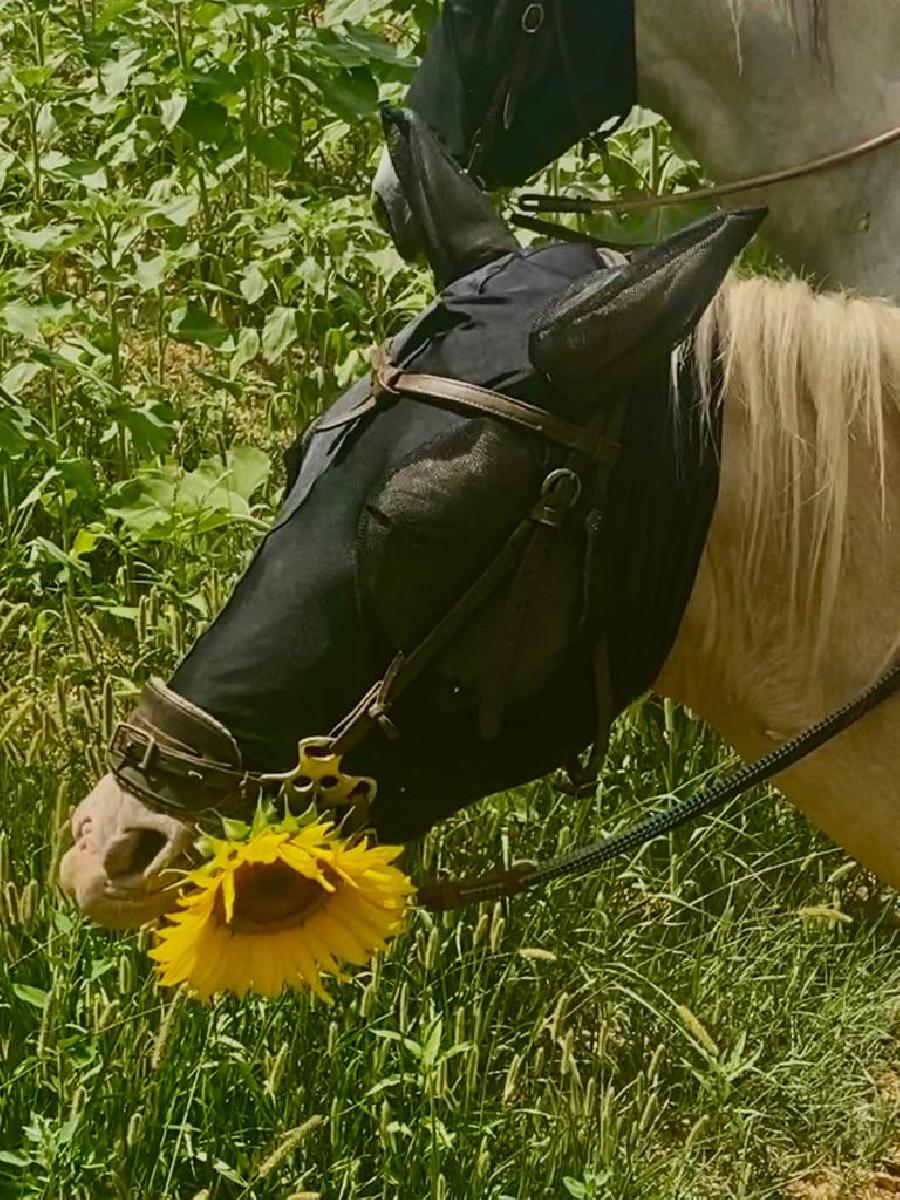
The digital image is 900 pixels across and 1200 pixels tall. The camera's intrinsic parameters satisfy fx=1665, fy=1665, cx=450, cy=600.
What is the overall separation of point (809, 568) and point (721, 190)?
1.71 metres

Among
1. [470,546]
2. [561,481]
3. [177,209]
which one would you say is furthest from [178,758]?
[177,209]

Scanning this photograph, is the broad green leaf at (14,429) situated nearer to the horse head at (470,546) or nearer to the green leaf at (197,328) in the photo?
the green leaf at (197,328)

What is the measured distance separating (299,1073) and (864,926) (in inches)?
50.4

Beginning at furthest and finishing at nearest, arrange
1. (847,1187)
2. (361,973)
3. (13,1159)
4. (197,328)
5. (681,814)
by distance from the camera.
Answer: (197,328) < (847,1187) < (361,973) < (13,1159) < (681,814)

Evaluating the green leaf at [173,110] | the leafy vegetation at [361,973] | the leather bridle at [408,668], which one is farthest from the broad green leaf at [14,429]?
the leather bridle at [408,668]

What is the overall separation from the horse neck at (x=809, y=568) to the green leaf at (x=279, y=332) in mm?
2014

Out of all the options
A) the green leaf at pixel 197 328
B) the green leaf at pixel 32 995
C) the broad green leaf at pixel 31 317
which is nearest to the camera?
the green leaf at pixel 32 995

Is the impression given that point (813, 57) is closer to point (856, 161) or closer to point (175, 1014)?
point (856, 161)

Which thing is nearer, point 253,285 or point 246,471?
point 246,471

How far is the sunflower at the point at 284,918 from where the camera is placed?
1.62 m

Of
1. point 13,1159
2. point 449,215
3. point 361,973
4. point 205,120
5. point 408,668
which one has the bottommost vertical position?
point 361,973

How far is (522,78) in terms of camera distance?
11.0ft

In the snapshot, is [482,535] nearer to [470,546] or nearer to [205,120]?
[470,546]

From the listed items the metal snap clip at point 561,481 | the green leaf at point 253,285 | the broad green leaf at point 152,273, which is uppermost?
the metal snap clip at point 561,481
